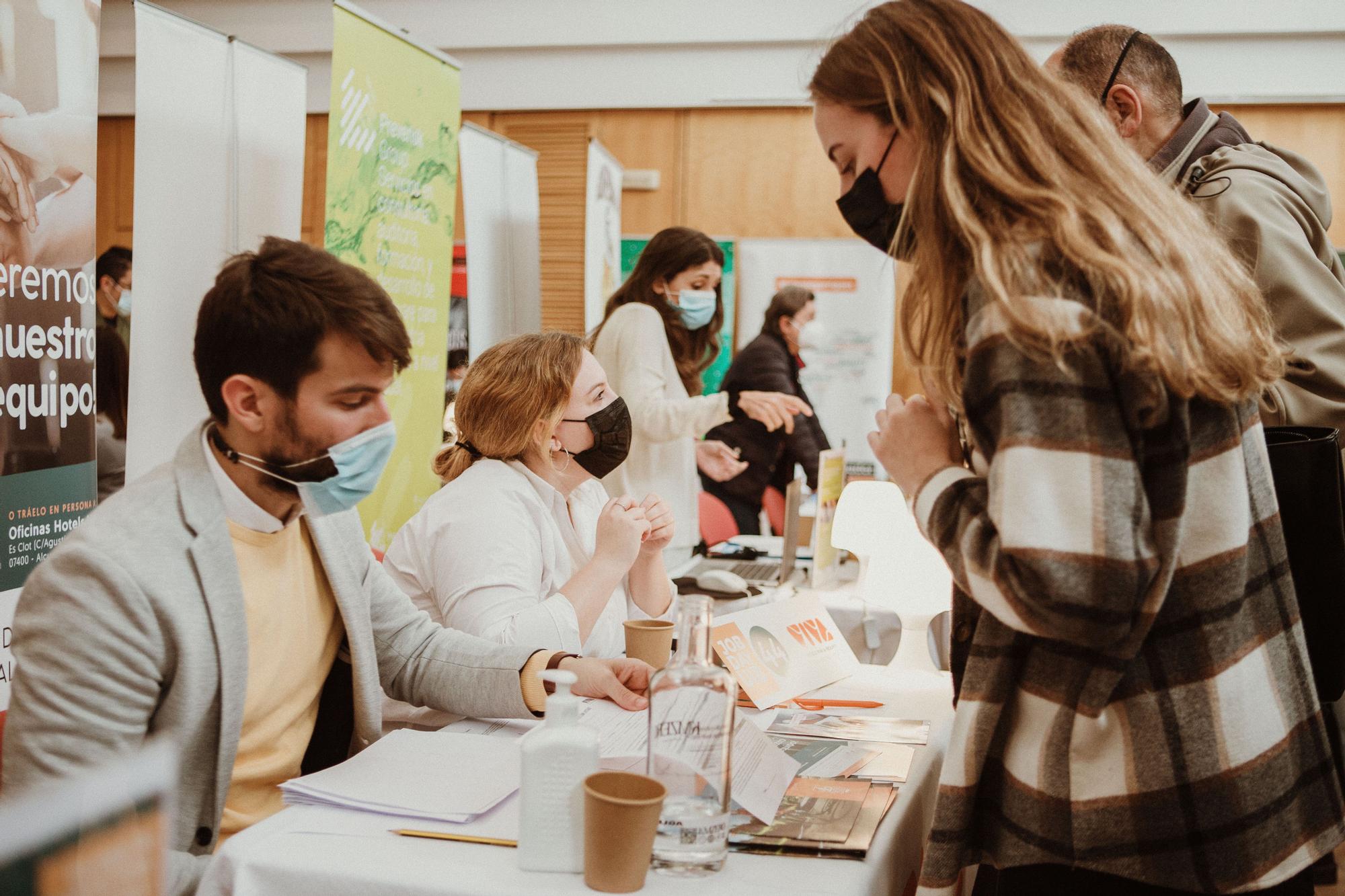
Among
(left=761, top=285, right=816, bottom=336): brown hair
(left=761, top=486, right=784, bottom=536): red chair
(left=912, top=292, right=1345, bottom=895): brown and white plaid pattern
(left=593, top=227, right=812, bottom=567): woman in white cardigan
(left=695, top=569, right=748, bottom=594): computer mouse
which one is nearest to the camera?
(left=912, top=292, right=1345, bottom=895): brown and white plaid pattern

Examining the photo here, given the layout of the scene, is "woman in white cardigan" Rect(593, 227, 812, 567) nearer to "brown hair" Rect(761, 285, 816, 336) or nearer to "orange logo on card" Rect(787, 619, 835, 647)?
"brown hair" Rect(761, 285, 816, 336)

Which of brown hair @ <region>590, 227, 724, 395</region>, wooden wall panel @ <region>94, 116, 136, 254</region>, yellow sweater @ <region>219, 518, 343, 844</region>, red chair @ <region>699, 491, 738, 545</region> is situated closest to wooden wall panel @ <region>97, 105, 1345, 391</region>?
wooden wall panel @ <region>94, 116, 136, 254</region>

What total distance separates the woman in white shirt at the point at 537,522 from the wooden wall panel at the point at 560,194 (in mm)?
4762

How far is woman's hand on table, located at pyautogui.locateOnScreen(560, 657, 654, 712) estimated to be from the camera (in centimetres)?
151

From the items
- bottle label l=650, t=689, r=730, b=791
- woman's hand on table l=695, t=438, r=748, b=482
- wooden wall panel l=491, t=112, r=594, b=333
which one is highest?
wooden wall panel l=491, t=112, r=594, b=333

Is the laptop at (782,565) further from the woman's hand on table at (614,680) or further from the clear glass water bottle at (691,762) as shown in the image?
the clear glass water bottle at (691,762)

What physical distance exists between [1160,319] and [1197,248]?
0.44 feet

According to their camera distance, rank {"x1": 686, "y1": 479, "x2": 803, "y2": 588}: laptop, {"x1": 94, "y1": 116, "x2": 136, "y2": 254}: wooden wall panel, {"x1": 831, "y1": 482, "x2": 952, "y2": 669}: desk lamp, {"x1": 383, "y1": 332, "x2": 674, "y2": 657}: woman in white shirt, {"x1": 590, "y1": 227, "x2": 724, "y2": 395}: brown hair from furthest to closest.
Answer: {"x1": 94, "y1": 116, "x2": 136, "y2": 254}: wooden wall panel < {"x1": 590, "y1": 227, "x2": 724, "y2": 395}: brown hair < {"x1": 686, "y1": 479, "x2": 803, "y2": 588}: laptop < {"x1": 831, "y1": 482, "x2": 952, "y2": 669}: desk lamp < {"x1": 383, "y1": 332, "x2": 674, "y2": 657}: woman in white shirt

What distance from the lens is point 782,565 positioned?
10.00ft

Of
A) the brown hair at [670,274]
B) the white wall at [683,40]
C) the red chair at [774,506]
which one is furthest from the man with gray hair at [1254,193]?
the white wall at [683,40]

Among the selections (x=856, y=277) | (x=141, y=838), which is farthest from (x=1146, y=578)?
(x=856, y=277)

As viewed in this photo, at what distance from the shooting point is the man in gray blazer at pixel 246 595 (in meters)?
1.09

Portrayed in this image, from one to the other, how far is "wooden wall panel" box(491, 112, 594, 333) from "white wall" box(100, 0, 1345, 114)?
0.43 feet

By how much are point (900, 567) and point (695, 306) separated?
186 centimetres
